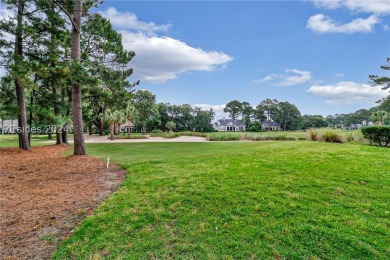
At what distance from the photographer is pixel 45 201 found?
13.1 ft

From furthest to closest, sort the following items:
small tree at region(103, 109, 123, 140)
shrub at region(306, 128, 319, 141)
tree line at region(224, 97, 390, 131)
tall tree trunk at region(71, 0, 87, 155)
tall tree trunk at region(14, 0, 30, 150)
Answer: tree line at region(224, 97, 390, 131) → small tree at region(103, 109, 123, 140) → shrub at region(306, 128, 319, 141) → tall tree trunk at region(14, 0, 30, 150) → tall tree trunk at region(71, 0, 87, 155)

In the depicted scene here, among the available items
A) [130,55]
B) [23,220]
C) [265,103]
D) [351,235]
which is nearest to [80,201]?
[23,220]

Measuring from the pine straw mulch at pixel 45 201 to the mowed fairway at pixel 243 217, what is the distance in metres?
0.31

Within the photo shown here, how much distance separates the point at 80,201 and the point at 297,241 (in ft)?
11.7

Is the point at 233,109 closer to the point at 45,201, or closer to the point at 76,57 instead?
the point at 76,57

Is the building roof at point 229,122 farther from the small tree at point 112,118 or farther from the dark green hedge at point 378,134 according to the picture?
the dark green hedge at point 378,134

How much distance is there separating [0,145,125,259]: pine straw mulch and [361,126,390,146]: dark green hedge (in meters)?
12.1

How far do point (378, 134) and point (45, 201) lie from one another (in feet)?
45.1

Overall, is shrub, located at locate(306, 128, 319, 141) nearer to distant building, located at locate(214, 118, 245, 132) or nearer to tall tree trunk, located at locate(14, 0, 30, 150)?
tall tree trunk, located at locate(14, 0, 30, 150)

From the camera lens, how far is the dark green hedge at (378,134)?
10547mm

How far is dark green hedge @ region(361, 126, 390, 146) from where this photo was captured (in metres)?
10.5

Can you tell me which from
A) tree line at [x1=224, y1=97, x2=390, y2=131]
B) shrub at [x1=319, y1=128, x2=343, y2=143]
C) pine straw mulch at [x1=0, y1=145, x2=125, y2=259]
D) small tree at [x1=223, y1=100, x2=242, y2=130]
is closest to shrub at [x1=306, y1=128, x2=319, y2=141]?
shrub at [x1=319, y1=128, x2=343, y2=143]

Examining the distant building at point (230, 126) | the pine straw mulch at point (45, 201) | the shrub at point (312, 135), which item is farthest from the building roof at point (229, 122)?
the pine straw mulch at point (45, 201)

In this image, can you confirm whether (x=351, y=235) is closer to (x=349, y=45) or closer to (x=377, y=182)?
(x=377, y=182)
